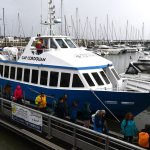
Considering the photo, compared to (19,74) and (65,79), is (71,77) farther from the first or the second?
(19,74)

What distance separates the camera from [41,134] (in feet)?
43.7

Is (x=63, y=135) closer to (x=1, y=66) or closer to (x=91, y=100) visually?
(x=91, y=100)

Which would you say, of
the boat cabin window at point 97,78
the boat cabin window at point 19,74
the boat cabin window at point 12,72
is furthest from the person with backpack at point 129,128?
the boat cabin window at point 12,72

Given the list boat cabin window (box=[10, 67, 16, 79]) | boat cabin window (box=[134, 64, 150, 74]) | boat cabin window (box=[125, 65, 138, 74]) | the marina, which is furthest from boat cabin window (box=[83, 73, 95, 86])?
boat cabin window (box=[134, 64, 150, 74])

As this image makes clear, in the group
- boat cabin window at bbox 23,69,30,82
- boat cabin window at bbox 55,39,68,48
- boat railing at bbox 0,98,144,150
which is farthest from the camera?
boat cabin window at bbox 55,39,68,48

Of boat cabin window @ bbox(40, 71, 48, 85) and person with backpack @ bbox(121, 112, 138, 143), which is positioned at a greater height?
boat cabin window @ bbox(40, 71, 48, 85)

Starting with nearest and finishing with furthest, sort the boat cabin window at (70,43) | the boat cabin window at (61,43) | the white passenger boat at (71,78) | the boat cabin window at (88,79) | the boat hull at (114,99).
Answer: the boat hull at (114,99)
the white passenger boat at (71,78)
the boat cabin window at (88,79)
the boat cabin window at (61,43)
the boat cabin window at (70,43)

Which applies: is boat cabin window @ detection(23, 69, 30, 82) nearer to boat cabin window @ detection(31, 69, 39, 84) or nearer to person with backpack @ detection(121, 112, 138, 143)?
boat cabin window @ detection(31, 69, 39, 84)

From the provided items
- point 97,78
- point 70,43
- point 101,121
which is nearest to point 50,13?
point 70,43

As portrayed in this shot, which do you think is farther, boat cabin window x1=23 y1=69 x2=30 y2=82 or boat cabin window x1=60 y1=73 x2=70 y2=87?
boat cabin window x1=23 y1=69 x2=30 y2=82

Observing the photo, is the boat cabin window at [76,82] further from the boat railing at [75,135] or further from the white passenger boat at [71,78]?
the boat railing at [75,135]

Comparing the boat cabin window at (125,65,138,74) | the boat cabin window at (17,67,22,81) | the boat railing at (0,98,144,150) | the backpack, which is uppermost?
the boat cabin window at (17,67,22,81)

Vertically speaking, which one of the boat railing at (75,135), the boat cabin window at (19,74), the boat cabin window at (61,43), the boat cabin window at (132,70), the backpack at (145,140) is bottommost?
the boat railing at (75,135)

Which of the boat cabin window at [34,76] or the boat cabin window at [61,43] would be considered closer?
the boat cabin window at [34,76]
